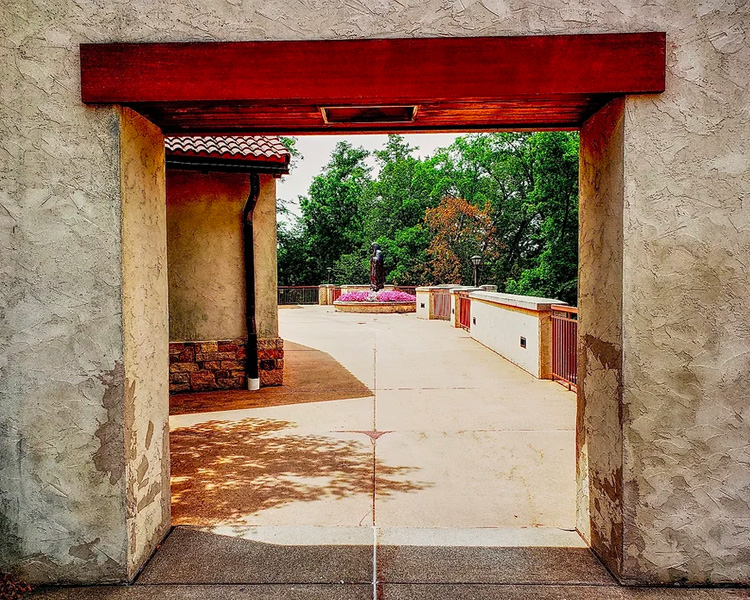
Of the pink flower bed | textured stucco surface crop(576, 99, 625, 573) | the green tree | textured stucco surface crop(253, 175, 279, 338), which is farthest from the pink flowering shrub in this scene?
textured stucco surface crop(576, 99, 625, 573)

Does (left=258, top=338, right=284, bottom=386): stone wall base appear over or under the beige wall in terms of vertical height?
under

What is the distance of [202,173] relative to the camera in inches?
323

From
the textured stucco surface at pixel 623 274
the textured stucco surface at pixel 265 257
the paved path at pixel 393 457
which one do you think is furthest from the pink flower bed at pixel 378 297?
the textured stucco surface at pixel 623 274

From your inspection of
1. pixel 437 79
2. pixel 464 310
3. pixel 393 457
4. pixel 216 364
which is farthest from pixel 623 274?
pixel 464 310

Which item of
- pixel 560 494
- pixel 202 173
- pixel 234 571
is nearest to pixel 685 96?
pixel 560 494

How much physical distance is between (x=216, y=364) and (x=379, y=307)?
16.2 metres

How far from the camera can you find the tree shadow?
4395mm

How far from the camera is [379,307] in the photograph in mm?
24375

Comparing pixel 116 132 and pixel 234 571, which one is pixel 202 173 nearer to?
pixel 116 132

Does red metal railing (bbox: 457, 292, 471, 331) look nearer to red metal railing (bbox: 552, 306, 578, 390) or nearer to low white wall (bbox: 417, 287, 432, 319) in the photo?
low white wall (bbox: 417, 287, 432, 319)

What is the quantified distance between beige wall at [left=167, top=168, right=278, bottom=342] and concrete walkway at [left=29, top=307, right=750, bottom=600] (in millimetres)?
1162

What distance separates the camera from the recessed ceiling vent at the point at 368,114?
3466 millimetres

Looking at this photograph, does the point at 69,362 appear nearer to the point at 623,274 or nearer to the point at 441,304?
the point at 623,274

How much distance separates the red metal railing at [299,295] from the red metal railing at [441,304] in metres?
12.2
